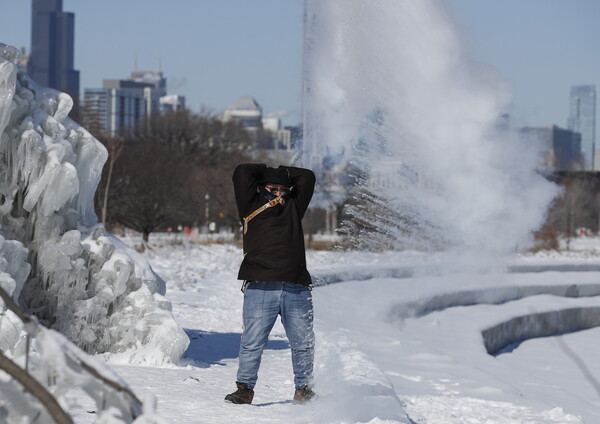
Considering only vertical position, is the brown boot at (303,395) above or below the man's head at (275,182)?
below

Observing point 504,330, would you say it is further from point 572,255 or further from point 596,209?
point 596,209

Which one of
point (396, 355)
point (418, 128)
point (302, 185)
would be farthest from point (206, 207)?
point (302, 185)

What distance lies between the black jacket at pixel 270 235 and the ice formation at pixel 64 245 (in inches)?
78.2

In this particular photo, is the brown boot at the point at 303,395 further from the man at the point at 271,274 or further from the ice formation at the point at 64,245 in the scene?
the ice formation at the point at 64,245

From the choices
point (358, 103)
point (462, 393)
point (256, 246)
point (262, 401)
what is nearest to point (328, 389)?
point (262, 401)

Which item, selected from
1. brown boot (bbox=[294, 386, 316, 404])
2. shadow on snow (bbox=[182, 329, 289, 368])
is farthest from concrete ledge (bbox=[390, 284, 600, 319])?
brown boot (bbox=[294, 386, 316, 404])

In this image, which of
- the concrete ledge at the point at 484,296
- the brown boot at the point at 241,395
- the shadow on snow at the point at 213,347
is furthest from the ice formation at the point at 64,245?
the concrete ledge at the point at 484,296

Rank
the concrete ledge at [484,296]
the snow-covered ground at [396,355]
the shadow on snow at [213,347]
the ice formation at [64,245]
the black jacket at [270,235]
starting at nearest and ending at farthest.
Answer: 1. the black jacket at [270,235]
2. the snow-covered ground at [396,355]
3. the ice formation at [64,245]
4. the shadow on snow at [213,347]
5. the concrete ledge at [484,296]

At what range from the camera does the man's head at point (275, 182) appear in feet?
22.7

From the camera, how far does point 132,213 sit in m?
40.4

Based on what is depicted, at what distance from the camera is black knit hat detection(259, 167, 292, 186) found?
692 cm

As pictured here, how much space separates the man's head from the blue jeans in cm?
58

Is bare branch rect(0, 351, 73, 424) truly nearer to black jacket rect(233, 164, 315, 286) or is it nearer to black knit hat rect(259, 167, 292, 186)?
black jacket rect(233, 164, 315, 286)

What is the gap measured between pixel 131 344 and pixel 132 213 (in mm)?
32022
